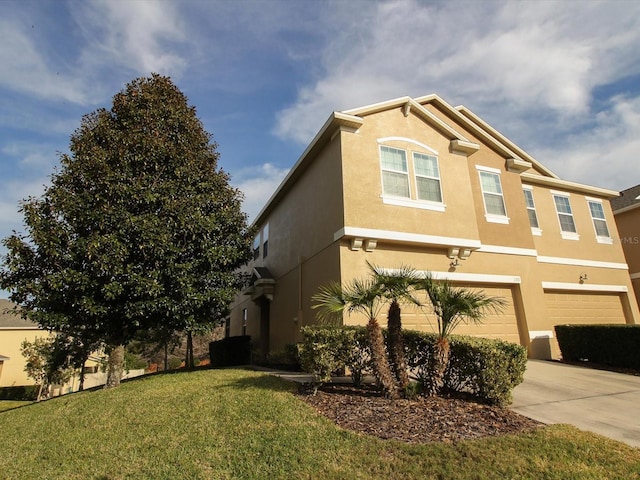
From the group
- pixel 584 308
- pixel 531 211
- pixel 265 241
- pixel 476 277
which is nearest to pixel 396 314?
pixel 476 277

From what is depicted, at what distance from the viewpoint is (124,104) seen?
1307cm

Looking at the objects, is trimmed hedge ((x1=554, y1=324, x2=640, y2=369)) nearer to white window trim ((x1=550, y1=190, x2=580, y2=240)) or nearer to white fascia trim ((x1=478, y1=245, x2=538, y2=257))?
white fascia trim ((x1=478, y1=245, x2=538, y2=257))

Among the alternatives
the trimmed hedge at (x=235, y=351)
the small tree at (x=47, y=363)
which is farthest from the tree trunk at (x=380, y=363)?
the small tree at (x=47, y=363)

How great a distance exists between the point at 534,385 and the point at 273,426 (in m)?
6.29

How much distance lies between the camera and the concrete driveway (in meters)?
6.22

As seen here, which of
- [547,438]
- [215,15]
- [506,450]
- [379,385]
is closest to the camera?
[506,450]

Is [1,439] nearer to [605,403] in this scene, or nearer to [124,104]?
→ [124,104]

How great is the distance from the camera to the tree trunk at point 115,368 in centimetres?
1204

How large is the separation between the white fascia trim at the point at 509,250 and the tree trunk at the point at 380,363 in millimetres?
7988

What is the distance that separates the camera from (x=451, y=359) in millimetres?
7562

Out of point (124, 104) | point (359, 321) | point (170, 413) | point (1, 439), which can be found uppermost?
point (124, 104)

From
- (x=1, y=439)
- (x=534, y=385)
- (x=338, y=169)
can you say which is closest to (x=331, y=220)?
(x=338, y=169)

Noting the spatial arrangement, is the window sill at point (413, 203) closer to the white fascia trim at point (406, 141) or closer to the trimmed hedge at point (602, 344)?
the white fascia trim at point (406, 141)

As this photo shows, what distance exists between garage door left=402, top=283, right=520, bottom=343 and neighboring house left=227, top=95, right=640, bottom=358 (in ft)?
0.15
